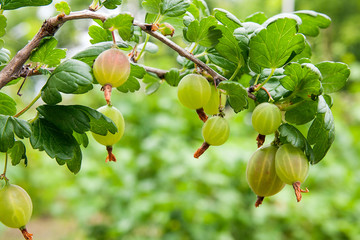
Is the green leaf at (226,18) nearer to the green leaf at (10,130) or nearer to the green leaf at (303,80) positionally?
the green leaf at (303,80)

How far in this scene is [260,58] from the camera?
1.26 feet

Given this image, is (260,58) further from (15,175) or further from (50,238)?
(50,238)

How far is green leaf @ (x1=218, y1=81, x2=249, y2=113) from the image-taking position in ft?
A: 1.18

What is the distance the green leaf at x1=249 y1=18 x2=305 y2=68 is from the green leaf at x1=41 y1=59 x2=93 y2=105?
16 centimetres

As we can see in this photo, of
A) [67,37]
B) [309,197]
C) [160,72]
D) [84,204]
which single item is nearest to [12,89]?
[84,204]

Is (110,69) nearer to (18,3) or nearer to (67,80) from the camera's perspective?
(67,80)

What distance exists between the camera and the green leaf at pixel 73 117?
1.19ft

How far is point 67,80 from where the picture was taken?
1.12 feet

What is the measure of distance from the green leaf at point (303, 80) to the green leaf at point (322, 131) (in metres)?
0.01

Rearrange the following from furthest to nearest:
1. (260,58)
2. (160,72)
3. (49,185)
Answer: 1. (49,185)
2. (160,72)
3. (260,58)

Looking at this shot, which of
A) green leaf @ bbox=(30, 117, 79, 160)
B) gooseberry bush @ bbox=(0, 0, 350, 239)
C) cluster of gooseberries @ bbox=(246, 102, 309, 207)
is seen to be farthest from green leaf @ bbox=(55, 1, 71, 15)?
cluster of gooseberries @ bbox=(246, 102, 309, 207)

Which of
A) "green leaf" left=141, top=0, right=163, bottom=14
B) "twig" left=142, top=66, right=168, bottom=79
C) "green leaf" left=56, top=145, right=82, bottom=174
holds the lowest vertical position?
"green leaf" left=56, top=145, right=82, bottom=174

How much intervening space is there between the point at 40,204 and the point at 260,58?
273 cm

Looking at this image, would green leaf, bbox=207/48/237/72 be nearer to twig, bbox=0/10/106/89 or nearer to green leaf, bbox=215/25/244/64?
green leaf, bbox=215/25/244/64
